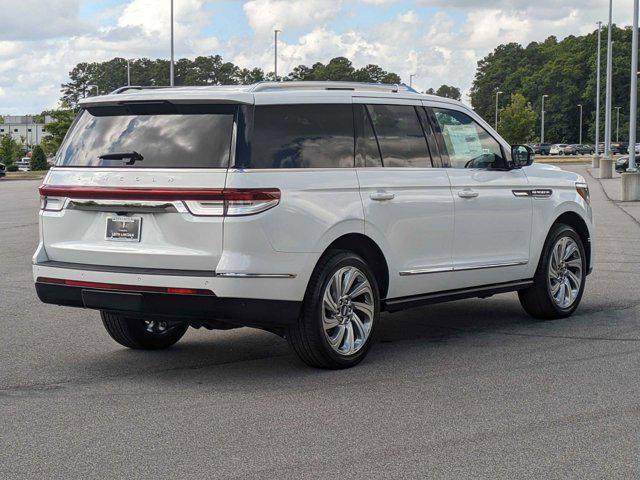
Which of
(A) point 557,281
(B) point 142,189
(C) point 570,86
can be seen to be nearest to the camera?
(B) point 142,189

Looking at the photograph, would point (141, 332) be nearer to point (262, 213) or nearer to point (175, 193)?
point (175, 193)

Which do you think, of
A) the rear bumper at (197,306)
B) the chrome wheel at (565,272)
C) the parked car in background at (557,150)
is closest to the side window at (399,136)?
the rear bumper at (197,306)

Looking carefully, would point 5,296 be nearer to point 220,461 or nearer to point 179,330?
point 179,330

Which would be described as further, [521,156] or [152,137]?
[521,156]

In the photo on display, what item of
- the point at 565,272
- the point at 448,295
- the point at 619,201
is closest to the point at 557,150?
the point at 619,201

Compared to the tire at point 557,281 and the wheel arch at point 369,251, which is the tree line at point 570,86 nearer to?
the tire at point 557,281

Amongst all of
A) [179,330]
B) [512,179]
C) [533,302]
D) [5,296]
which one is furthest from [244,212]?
[5,296]

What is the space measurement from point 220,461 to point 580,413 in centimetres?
213

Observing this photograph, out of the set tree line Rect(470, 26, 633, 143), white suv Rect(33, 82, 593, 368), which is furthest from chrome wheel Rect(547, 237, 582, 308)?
tree line Rect(470, 26, 633, 143)

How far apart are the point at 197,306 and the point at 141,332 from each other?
1555 millimetres

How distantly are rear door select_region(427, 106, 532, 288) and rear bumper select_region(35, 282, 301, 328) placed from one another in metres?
1.96

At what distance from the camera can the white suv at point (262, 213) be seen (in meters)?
6.83

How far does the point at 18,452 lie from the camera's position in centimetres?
543

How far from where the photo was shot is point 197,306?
22.4ft
